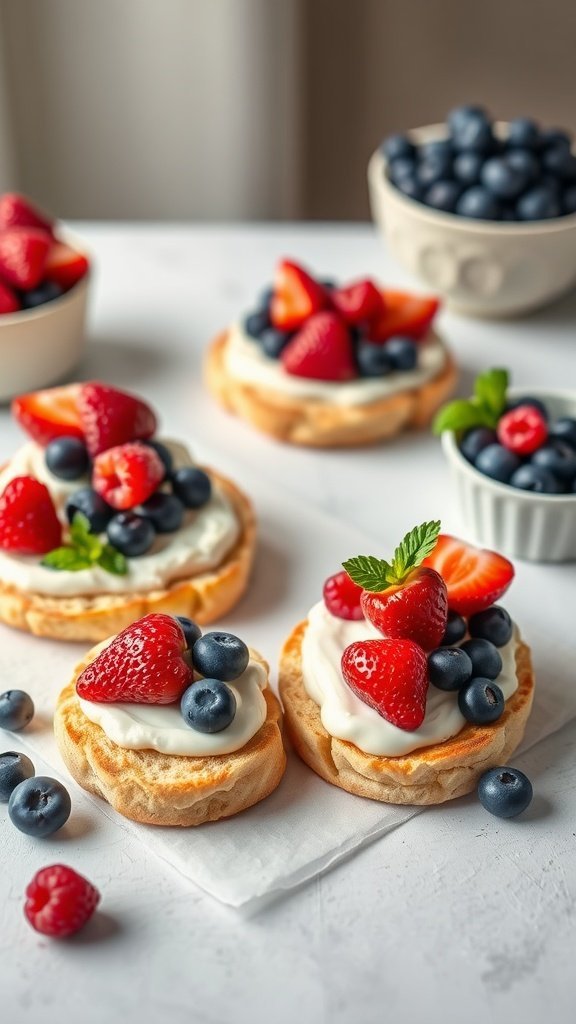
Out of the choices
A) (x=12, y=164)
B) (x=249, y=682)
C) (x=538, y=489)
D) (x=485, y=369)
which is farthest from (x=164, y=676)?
(x=12, y=164)

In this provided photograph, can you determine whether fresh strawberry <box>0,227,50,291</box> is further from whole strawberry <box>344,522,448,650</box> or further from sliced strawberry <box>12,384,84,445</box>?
whole strawberry <box>344,522,448,650</box>

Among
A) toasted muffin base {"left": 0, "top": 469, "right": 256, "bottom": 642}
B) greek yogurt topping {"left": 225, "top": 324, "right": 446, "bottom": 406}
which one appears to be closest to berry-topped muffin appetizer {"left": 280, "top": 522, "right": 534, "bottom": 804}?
toasted muffin base {"left": 0, "top": 469, "right": 256, "bottom": 642}

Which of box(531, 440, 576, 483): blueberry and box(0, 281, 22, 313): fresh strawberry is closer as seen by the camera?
box(531, 440, 576, 483): blueberry

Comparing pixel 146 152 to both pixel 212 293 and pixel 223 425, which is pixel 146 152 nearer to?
pixel 212 293

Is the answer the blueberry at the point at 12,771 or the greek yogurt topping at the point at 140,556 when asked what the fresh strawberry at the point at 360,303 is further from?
the blueberry at the point at 12,771

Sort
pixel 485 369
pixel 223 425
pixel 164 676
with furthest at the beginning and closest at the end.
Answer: pixel 485 369
pixel 223 425
pixel 164 676

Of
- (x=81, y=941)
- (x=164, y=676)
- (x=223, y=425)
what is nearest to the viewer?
(x=81, y=941)
